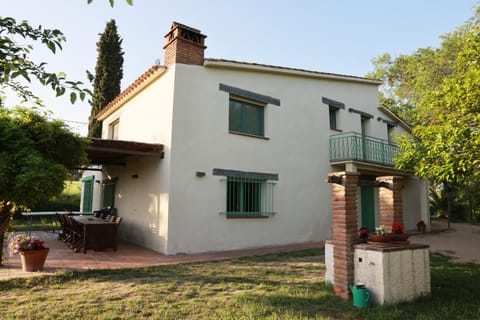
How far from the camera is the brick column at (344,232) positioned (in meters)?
4.65

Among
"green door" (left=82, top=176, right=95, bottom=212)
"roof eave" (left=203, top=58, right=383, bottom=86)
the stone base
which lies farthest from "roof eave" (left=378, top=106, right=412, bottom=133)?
"green door" (left=82, top=176, right=95, bottom=212)

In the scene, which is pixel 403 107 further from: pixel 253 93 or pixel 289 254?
pixel 289 254

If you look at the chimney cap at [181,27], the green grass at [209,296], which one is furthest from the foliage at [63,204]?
the green grass at [209,296]

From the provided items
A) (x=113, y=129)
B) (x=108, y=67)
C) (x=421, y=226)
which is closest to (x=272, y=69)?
(x=113, y=129)

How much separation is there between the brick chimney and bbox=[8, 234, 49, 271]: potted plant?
18.5 feet

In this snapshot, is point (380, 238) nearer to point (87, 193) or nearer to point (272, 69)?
point (272, 69)

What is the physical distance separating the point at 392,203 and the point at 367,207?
888 cm

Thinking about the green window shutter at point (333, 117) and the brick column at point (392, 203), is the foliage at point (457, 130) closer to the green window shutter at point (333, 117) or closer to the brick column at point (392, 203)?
the brick column at point (392, 203)

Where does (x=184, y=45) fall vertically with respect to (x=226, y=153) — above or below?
above

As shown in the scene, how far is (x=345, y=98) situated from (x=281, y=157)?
4.71 metres

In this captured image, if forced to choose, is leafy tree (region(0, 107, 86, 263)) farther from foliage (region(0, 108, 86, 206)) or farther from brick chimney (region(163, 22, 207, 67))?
brick chimney (region(163, 22, 207, 67))

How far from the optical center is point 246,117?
10.5 metres

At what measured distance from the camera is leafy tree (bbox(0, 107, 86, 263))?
15.9ft

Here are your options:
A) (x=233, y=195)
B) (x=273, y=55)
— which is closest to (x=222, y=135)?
(x=233, y=195)
